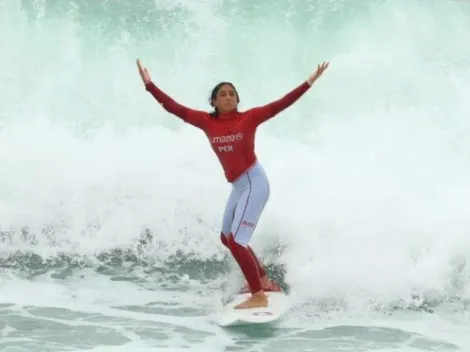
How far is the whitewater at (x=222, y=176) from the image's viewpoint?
499 centimetres

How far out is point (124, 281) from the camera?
5852mm

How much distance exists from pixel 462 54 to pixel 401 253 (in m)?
5.82

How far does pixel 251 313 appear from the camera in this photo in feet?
15.6

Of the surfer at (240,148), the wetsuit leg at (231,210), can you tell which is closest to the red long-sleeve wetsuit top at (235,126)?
the surfer at (240,148)

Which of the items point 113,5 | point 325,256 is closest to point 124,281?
point 325,256

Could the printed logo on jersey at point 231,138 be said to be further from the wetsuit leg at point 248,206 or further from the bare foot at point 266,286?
the bare foot at point 266,286

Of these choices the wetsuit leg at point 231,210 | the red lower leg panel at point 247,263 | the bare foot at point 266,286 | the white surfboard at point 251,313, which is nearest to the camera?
the white surfboard at point 251,313

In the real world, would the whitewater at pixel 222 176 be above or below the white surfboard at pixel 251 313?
above

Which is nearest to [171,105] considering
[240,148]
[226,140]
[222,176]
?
[226,140]

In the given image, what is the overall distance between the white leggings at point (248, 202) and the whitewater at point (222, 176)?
69cm

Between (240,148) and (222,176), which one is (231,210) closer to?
(240,148)

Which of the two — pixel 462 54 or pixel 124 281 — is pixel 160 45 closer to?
pixel 462 54

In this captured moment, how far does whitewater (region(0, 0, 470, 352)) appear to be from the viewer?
16.4 ft

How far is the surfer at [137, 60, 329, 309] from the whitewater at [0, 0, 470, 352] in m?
0.53
